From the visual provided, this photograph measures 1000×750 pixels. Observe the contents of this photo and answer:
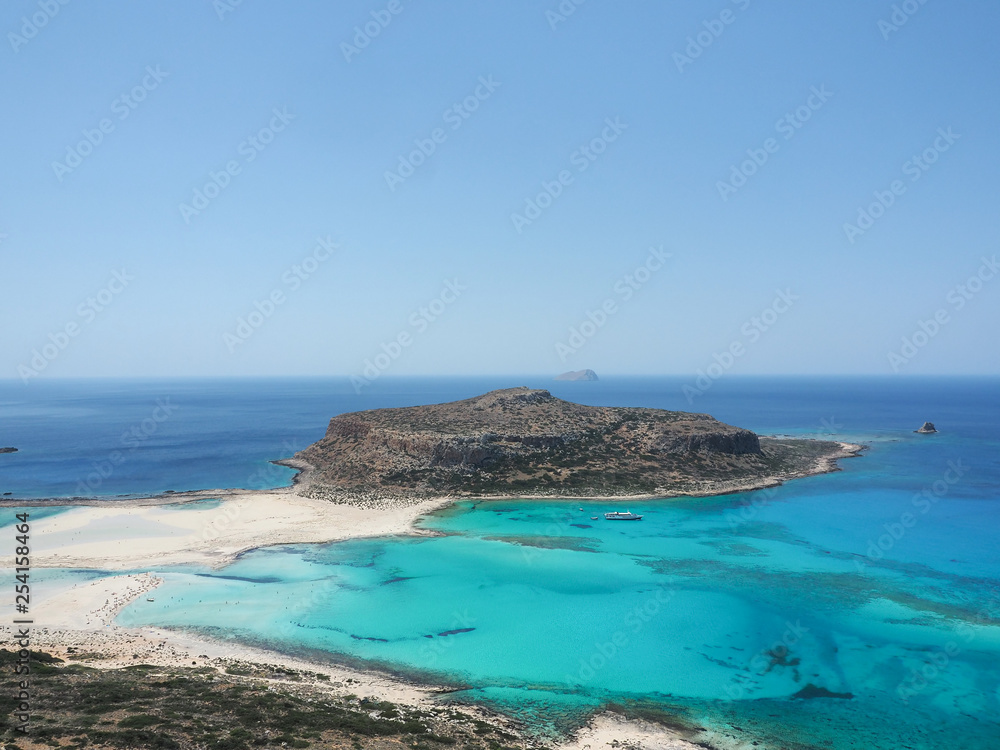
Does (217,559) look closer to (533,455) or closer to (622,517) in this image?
(622,517)

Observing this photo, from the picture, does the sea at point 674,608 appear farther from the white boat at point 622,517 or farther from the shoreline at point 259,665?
the white boat at point 622,517

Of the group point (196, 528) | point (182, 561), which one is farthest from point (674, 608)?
point (196, 528)

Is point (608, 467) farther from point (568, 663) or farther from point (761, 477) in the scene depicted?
point (568, 663)

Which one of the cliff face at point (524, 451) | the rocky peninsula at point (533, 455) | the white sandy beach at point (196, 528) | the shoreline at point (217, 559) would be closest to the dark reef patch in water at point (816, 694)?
the shoreline at point (217, 559)

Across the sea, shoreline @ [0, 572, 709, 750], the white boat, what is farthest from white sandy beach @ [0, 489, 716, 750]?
the white boat

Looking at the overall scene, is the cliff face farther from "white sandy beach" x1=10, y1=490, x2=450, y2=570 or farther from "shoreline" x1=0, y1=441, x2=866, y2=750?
"white sandy beach" x1=10, y1=490, x2=450, y2=570
